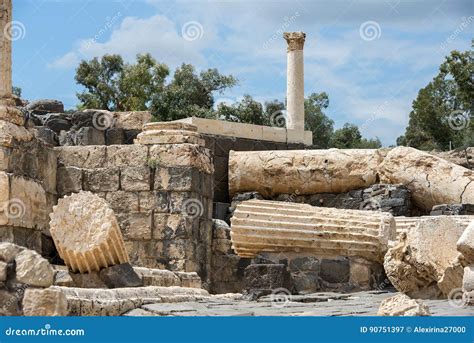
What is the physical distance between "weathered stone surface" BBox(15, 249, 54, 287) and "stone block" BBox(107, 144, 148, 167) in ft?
22.1

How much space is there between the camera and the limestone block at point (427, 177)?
14875 millimetres

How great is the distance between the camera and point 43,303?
20.9 feet

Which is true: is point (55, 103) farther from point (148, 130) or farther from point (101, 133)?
point (148, 130)

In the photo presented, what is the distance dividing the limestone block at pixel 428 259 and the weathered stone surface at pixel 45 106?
8952 mm

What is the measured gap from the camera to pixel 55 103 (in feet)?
55.3

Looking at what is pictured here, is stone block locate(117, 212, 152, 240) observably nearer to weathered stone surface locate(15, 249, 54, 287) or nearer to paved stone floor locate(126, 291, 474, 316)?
paved stone floor locate(126, 291, 474, 316)

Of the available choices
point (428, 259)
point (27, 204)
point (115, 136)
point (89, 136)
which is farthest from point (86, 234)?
point (115, 136)

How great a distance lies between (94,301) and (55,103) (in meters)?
10.1

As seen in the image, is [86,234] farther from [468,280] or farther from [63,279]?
[468,280]

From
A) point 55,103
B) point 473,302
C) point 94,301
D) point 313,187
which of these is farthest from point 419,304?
point 55,103

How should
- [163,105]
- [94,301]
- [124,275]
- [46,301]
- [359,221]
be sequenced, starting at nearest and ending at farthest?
[46,301] → [94,301] → [124,275] → [359,221] → [163,105]

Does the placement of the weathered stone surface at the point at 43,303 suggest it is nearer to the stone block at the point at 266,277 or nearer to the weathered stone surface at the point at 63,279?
the weathered stone surface at the point at 63,279

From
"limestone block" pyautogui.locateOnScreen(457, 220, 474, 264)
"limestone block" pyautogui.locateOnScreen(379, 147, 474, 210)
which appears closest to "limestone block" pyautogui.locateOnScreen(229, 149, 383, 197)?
"limestone block" pyautogui.locateOnScreen(379, 147, 474, 210)

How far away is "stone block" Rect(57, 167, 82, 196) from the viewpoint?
13211 mm
